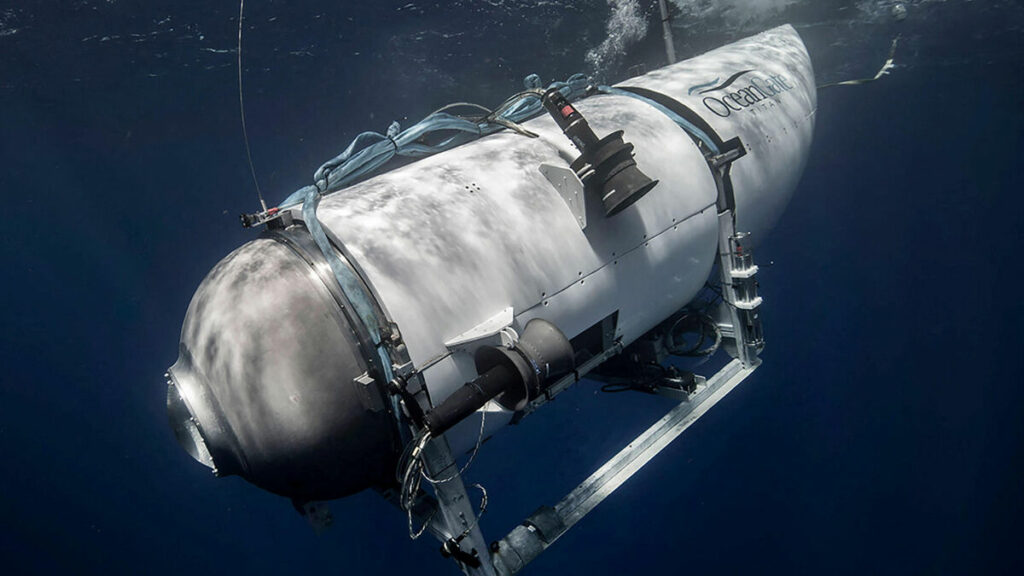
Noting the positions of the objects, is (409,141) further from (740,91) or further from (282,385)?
(740,91)

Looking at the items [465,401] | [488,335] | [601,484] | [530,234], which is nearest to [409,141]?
[530,234]

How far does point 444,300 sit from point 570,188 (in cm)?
116

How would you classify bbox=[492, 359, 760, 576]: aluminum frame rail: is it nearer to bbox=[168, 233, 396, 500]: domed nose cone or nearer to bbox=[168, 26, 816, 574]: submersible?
bbox=[168, 26, 816, 574]: submersible

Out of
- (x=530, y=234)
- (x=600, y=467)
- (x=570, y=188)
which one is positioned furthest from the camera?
(x=600, y=467)

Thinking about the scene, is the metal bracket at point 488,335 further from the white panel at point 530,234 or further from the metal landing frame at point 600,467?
the metal landing frame at point 600,467

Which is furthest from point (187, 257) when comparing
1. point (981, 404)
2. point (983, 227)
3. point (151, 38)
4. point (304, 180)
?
point (983, 227)

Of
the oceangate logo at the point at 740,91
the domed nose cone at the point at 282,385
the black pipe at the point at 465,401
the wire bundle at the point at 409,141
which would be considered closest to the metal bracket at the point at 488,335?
the black pipe at the point at 465,401

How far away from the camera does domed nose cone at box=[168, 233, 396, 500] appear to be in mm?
2213

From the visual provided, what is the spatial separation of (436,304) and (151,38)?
8.68 meters

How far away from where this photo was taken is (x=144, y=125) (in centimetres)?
941

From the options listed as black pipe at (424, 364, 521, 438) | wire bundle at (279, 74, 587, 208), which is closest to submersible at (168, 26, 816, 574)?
black pipe at (424, 364, 521, 438)

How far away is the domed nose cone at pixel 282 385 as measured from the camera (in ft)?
7.26

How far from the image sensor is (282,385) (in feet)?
7.22

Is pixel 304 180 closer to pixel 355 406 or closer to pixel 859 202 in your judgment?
pixel 355 406
